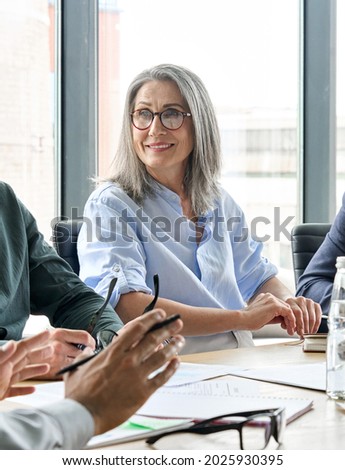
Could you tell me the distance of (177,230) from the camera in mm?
2662

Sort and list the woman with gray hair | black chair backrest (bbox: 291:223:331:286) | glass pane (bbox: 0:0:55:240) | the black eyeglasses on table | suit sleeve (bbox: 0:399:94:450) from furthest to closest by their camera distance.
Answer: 1. glass pane (bbox: 0:0:55:240)
2. black chair backrest (bbox: 291:223:331:286)
3. the woman with gray hair
4. the black eyeglasses on table
5. suit sleeve (bbox: 0:399:94:450)

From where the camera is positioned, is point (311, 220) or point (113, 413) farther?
point (311, 220)

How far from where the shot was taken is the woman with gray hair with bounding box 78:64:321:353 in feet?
7.92

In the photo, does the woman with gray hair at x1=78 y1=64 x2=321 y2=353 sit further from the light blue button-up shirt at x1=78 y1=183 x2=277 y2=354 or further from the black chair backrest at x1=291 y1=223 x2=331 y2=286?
the black chair backrest at x1=291 y1=223 x2=331 y2=286

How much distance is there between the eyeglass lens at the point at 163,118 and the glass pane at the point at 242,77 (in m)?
1.31

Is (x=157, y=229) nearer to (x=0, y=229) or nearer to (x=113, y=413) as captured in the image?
(x=0, y=229)

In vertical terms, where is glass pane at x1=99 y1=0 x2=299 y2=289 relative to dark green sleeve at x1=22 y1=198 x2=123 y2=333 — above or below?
above

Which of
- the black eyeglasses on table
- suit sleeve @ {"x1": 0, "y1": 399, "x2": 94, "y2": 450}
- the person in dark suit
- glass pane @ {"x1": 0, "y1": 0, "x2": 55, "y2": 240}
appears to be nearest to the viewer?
suit sleeve @ {"x1": 0, "y1": 399, "x2": 94, "y2": 450}

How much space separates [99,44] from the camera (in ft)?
13.1

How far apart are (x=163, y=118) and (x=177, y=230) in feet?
1.38

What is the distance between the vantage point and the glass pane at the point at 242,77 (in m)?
4.08

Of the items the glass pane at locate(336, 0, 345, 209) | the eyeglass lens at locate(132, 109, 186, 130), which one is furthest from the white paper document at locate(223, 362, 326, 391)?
the glass pane at locate(336, 0, 345, 209)

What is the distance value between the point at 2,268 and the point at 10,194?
229mm

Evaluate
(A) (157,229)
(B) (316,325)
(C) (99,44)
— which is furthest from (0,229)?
(C) (99,44)
